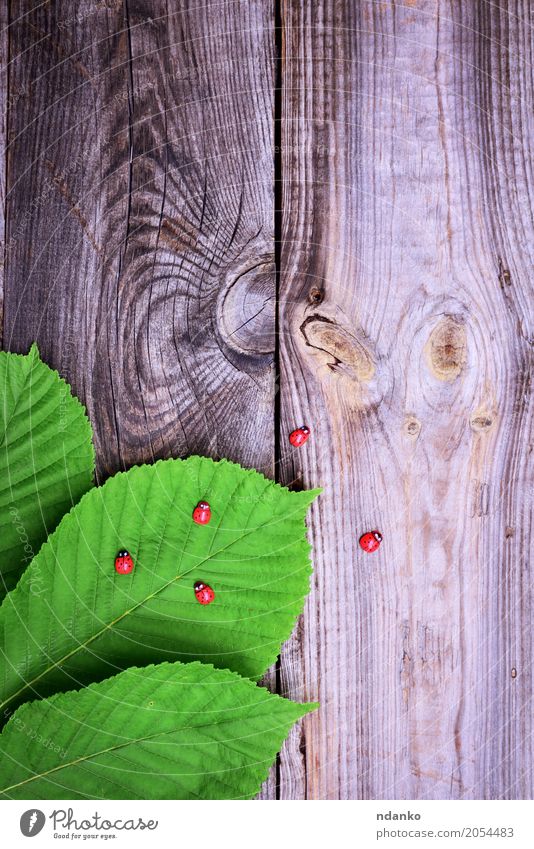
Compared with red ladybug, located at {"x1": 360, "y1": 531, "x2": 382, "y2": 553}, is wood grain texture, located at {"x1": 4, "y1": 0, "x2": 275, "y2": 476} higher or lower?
higher

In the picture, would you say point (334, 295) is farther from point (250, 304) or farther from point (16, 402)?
point (16, 402)

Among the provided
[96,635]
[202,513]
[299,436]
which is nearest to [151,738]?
[96,635]

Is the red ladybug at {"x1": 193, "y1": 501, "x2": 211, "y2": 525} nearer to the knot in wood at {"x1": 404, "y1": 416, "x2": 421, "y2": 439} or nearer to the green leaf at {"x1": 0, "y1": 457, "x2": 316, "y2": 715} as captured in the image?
the green leaf at {"x1": 0, "y1": 457, "x2": 316, "y2": 715}

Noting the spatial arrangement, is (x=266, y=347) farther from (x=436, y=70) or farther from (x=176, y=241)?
(x=436, y=70)

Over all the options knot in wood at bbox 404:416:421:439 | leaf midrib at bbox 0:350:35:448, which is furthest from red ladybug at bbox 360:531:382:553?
leaf midrib at bbox 0:350:35:448

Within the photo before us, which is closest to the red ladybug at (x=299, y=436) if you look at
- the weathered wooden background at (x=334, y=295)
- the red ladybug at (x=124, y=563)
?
the weathered wooden background at (x=334, y=295)

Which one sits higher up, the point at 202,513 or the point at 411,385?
the point at 411,385
